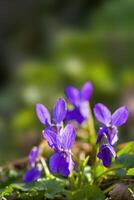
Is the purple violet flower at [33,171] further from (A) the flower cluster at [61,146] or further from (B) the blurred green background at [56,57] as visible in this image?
(B) the blurred green background at [56,57]

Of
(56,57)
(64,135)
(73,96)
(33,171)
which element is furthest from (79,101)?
(56,57)

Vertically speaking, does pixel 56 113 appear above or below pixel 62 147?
above

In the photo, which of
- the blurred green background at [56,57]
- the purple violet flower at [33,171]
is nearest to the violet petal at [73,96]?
the purple violet flower at [33,171]

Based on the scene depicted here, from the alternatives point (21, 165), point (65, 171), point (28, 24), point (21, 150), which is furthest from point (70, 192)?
point (28, 24)

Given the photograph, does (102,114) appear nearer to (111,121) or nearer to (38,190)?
(111,121)

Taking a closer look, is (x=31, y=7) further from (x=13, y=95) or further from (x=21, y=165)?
(x=21, y=165)
